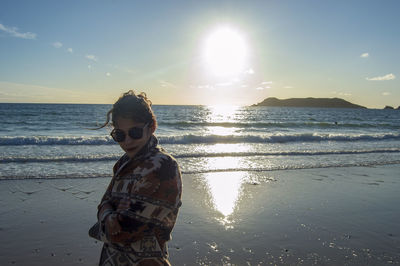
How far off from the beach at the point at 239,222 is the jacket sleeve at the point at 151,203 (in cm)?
270

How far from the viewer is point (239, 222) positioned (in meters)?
5.50

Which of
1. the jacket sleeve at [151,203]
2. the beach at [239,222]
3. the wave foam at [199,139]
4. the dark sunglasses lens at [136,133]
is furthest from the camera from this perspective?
the wave foam at [199,139]

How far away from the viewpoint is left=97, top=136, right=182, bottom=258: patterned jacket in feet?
5.20

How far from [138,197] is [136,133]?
0.40 metres

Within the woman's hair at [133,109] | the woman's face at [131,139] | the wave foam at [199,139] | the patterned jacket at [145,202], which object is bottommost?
the wave foam at [199,139]

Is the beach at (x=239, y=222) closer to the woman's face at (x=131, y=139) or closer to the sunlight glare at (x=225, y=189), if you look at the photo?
the sunlight glare at (x=225, y=189)

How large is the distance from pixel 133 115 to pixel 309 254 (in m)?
3.70

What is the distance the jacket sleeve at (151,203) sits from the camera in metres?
1.57

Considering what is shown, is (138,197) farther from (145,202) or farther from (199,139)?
(199,139)

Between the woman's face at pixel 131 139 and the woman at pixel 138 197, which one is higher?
the woman's face at pixel 131 139

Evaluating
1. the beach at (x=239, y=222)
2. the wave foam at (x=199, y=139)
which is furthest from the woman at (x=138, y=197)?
the wave foam at (x=199, y=139)

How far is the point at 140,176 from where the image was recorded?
1641 millimetres

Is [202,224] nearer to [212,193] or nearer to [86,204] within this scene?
[212,193]

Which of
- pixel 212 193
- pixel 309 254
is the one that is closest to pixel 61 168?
pixel 212 193
